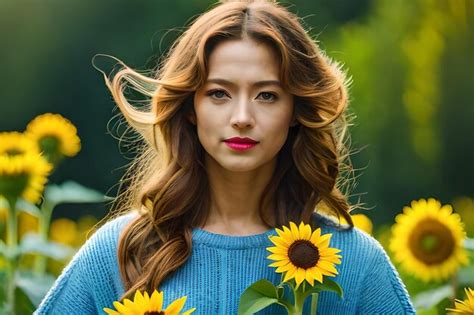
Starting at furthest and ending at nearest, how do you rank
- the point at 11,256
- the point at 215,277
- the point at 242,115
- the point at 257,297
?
the point at 11,256
the point at 215,277
the point at 242,115
the point at 257,297

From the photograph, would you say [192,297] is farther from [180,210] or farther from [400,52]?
[400,52]

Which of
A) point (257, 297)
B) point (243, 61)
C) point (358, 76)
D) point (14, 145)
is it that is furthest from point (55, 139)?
point (358, 76)

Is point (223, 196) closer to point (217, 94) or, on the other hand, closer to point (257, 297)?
point (217, 94)

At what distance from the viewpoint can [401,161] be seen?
4.96 m

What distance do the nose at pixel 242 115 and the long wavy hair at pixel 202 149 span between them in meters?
0.11

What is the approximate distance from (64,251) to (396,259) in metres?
0.65

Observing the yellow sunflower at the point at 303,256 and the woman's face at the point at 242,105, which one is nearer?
the yellow sunflower at the point at 303,256

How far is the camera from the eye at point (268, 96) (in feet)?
7.41

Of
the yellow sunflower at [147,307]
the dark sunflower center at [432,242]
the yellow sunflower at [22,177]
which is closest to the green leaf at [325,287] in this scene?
the yellow sunflower at [147,307]

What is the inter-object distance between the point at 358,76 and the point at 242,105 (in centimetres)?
259

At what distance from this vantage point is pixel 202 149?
241 centimetres

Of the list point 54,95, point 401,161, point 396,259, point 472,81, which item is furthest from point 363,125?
point 396,259

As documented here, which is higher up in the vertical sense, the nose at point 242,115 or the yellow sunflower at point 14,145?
the yellow sunflower at point 14,145

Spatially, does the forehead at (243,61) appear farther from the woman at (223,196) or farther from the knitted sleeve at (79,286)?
the knitted sleeve at (79,286)
